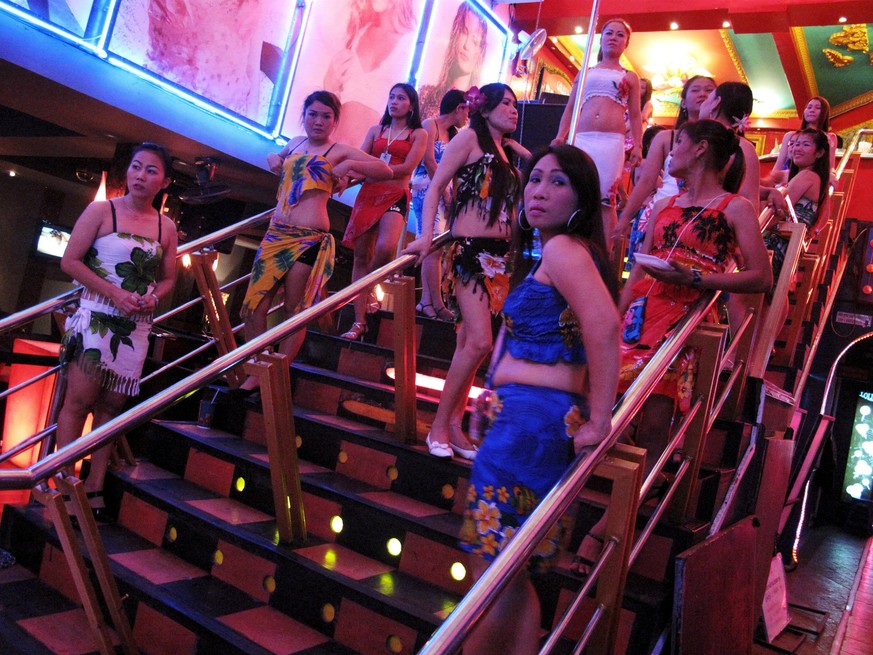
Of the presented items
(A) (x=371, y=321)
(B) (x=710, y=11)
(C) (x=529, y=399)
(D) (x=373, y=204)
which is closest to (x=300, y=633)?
(C) (x=529, y=399)

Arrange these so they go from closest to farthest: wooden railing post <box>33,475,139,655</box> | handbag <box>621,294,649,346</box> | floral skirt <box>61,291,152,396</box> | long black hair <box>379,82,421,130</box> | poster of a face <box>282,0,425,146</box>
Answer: wooden railing post <box>33,475,139,655</box> < handbag <box>621,294,649,346</box> < floral skirt <box>61,291,152,396</box> < long black hair <box>379,82,421,130</box> < poster of a face <box>282,0,425,146</box>

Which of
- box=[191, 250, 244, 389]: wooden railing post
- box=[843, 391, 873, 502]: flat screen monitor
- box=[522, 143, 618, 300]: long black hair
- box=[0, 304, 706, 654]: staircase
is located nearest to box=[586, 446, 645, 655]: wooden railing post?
box=[0, 304, 706, 654]: staircase

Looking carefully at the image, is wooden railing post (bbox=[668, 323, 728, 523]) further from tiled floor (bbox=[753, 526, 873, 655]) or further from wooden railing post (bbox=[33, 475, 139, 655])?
wooden railing post (bbox=[33, 475, 139, 655])

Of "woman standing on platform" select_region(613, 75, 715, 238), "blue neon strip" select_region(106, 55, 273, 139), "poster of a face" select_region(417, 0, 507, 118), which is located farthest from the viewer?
"poster of a face" select_region(417, 0, 507, 118)

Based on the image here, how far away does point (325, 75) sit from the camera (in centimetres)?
741

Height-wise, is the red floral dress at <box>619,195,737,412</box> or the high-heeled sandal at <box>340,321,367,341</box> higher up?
the red floral dress at <box>619,195,737,412</box>

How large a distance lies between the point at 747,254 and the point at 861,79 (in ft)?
37.2

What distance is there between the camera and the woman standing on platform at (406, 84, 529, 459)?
3.01 meters

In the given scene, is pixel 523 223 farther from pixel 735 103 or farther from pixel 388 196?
pixel 388 196

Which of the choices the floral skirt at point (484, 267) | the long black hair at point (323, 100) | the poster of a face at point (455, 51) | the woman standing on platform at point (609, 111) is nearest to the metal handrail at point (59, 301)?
the long black hair at point (323, 100)

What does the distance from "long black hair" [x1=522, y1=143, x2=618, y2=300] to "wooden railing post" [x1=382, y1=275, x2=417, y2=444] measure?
140 centimetres

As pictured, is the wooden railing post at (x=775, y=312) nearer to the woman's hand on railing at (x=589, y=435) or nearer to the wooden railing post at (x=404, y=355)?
the wooden railing post at (x=404, y=355)

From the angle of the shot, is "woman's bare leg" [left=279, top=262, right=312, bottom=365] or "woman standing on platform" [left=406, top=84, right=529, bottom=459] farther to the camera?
"woman's bare leg" [left=279, top=262, right=312, bottom=365]

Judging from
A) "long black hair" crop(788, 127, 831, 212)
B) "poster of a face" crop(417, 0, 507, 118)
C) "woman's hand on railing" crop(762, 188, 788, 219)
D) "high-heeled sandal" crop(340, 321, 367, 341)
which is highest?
"poster of a face" crop(417, 0, 507, 118)
